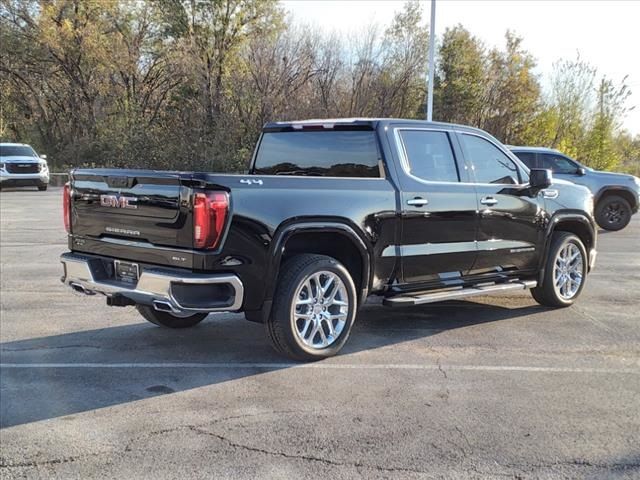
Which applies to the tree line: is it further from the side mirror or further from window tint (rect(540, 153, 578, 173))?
the side mirror

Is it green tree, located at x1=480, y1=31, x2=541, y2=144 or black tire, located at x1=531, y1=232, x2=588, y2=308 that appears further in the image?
green tree, located at x1=480, y1=31, x2=541, y2=144

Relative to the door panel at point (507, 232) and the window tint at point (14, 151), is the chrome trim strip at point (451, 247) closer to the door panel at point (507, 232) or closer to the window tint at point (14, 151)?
the door panel at point (507, 232)

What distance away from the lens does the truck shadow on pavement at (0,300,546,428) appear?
14.4ft

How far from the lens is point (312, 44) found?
3002 centimetres

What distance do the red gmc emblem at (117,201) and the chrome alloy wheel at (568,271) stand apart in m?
4.54

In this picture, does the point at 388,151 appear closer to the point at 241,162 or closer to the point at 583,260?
the point at 583,260

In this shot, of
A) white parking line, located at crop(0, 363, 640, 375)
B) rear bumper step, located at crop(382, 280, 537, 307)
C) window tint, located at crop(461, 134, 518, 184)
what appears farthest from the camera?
window tint, located at crop(461, 134, 518, 184)

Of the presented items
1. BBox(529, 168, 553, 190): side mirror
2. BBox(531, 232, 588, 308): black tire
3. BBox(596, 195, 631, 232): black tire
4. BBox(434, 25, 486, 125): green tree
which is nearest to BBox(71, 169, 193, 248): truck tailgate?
BBox(529, 168, 553, 190): side mirror

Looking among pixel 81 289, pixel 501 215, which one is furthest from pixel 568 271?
pixel 81 289

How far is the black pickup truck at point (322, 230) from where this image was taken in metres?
4.48

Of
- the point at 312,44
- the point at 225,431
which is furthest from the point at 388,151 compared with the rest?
the point at 312,44

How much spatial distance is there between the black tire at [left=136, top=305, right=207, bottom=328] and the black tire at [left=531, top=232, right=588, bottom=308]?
3.64m

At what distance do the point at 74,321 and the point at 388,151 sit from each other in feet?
11.7

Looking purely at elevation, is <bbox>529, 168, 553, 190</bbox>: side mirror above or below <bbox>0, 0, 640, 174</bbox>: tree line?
below
